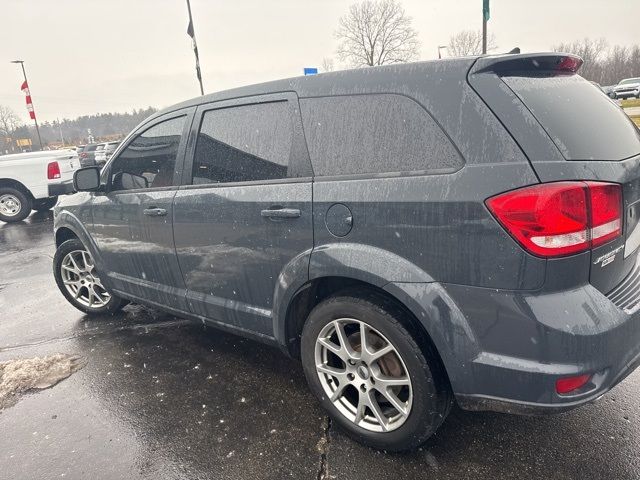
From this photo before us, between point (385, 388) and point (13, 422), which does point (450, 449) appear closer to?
point (385, 388)

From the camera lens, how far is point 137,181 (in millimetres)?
3590

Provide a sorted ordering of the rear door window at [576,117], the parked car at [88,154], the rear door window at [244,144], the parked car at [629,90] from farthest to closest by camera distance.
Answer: the parked car at [629,90], the parked car at [88,154], the rear door window at [244,144], the rear door window at [576,117]

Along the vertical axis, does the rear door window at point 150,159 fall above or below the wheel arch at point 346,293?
above

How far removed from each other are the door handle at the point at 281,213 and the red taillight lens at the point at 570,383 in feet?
4.55

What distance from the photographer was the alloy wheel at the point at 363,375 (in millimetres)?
2268

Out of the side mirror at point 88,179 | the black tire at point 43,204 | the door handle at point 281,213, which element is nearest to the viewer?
the door handle at point 281,213

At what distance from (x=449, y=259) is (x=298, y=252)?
83 cm

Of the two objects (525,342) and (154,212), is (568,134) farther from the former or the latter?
(154,212)

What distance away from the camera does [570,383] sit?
1818mm

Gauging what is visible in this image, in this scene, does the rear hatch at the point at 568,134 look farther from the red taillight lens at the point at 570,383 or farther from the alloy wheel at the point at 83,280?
the alloy wheel at the point at 83,280

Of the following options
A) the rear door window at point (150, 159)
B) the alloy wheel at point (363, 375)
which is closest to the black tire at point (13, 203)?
the rear door window at point (150, 159)

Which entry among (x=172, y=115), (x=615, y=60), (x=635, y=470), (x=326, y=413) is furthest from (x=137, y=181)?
(x=615, y=60)

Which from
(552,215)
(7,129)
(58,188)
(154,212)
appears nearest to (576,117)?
(552,215)

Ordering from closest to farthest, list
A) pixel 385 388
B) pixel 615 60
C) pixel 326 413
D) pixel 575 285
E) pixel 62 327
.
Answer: pixel 575 285 < pixel 385 388 < pixel 326 413 < pixel 62 327 < pixel 615 60
